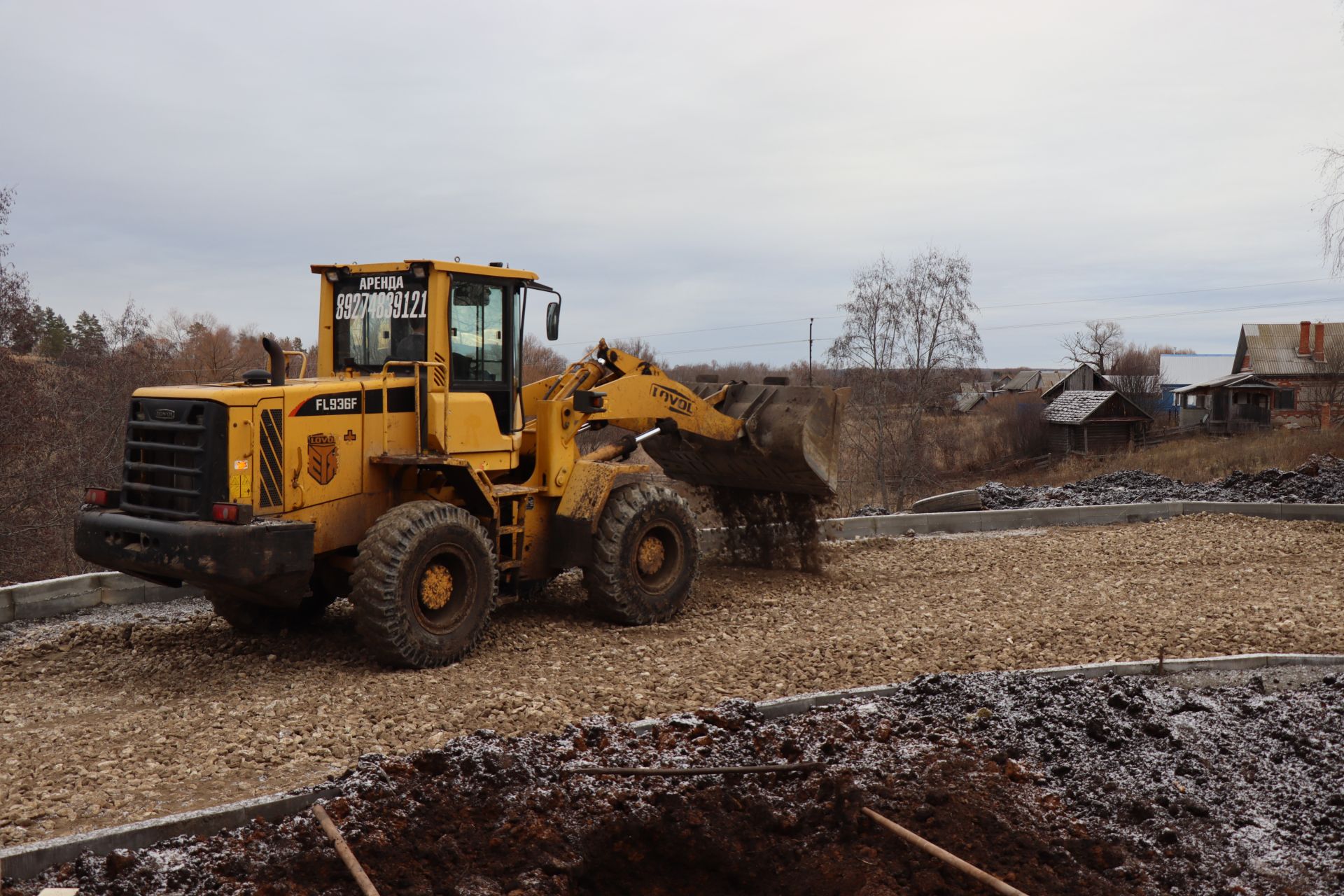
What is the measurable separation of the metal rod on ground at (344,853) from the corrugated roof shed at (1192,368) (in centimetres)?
6410

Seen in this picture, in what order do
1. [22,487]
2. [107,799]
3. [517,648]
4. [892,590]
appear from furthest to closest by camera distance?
[22,487]
[892,590]
[517,648]
[107,799]

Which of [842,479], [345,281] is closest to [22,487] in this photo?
[345,281]

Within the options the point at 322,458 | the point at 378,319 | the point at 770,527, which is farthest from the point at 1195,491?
the point at 322,458

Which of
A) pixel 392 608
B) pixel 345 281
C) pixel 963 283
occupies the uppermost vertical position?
pixel 963 283

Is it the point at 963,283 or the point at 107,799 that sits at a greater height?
the point at 963,283

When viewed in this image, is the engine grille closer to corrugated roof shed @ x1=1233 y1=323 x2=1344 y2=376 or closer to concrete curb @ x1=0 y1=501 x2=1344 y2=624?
concrete curb @ x1=0 y1=501 x2=1344 y2=624

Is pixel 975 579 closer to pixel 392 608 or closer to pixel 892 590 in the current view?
pixel 892 590

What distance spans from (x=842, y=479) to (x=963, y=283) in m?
7.79

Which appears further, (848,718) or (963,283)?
(963,283)

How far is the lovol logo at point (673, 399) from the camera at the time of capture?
9.84 meters

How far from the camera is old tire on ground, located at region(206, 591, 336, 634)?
27.4ft

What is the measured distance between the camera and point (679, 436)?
416 inches

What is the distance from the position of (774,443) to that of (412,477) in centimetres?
376

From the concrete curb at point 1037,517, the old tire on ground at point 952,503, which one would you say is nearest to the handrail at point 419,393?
the concrete curb at point 1037,517
